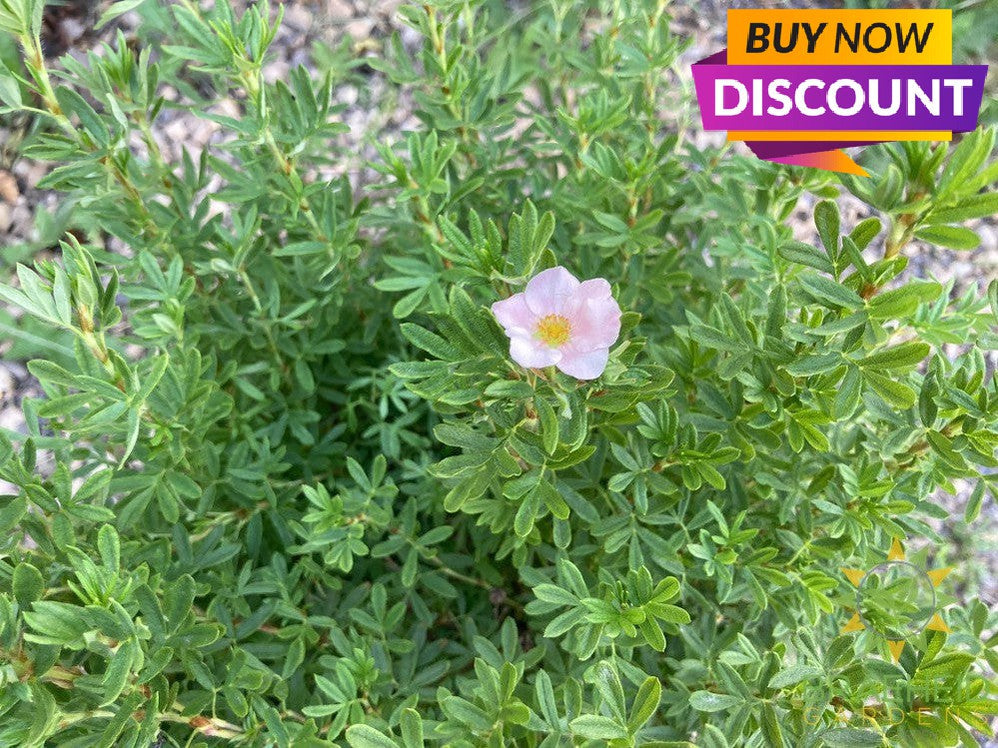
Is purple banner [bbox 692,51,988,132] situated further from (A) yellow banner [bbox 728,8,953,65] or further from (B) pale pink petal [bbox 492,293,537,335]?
(B) pale pink petal [bbox 492,293,537,335]

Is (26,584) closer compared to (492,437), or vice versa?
(26,584)

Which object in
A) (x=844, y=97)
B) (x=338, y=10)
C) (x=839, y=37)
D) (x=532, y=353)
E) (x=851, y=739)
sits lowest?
(x=851, y=739)

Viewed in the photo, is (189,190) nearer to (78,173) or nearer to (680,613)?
(78,173)

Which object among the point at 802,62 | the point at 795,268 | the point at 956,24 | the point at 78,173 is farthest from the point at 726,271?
the point at 956,24

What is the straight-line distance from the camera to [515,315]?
1.13m

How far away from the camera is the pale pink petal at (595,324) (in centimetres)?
113

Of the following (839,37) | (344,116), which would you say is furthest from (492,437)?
(344,116)

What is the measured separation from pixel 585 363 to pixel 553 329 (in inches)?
2.5

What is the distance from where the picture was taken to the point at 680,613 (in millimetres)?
1282

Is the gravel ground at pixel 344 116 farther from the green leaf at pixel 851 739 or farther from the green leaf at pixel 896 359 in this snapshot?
the green leaf at pixel 851 739

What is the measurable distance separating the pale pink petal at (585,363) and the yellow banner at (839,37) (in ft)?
3.18

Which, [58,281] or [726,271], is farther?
[726,271]

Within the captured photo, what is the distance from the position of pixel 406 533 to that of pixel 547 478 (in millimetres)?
403

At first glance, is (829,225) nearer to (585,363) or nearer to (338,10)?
(585,363)
